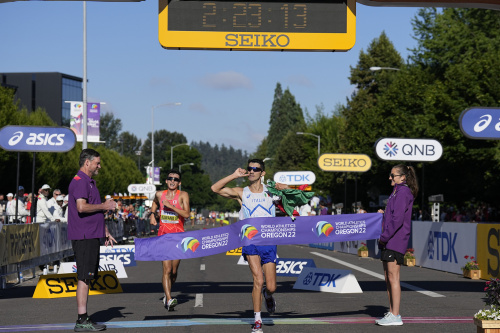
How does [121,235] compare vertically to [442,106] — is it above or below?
below

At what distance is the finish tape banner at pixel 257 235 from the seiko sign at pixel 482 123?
3.78 m

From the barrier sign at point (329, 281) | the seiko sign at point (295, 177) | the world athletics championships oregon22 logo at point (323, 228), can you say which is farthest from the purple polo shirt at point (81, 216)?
the seiko sign at point (295, 177)

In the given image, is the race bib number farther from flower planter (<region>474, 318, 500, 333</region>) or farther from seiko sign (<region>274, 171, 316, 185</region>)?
seiko sign (<region>274, 171, 316, 185</region>)

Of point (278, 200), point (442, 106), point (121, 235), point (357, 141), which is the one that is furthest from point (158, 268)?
point (357, 141)

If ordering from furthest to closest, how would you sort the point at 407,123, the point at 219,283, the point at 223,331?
the point at 407,123 < the point at 219,283 < the point at 223,331

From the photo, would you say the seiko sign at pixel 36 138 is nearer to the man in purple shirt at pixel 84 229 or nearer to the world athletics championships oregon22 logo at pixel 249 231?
the man in purple shirt at pixel 84 229

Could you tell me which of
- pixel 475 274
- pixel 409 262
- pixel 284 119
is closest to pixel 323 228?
pixel 475 274

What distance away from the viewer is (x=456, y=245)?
2034cm

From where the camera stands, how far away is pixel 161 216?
1233 centimetres

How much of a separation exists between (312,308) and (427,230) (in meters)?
11.4

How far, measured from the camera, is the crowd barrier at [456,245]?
1830cm

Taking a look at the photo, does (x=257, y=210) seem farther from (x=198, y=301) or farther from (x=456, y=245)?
(x=456, y=245)

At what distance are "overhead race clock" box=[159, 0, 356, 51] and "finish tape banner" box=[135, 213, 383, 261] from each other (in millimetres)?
2832

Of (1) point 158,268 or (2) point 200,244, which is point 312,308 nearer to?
(2) point 200,244
